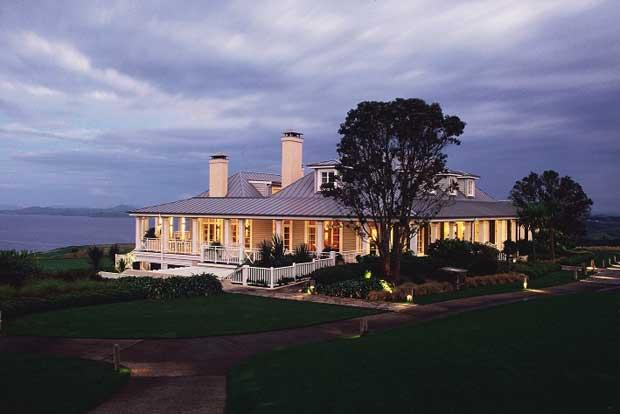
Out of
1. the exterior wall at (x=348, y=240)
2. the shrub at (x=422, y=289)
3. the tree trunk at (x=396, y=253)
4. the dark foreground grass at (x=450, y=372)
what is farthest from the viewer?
the exterior wall at (x=348, y=240)

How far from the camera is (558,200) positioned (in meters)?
42.4

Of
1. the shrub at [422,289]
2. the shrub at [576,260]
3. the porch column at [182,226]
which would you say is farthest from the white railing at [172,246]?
→ the shrub at [576,260]

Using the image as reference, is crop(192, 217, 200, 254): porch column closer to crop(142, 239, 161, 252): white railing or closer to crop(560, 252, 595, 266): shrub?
crop(142, 239, 161, 252): white railing

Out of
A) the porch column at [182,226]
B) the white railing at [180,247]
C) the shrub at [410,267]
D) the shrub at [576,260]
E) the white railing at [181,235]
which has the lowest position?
the shrub at [576,260]

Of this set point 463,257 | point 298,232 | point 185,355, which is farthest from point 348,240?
point 185,355

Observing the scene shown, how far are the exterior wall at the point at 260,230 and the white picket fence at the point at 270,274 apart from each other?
26.1 feet

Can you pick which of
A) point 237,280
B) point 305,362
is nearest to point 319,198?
point 237,280

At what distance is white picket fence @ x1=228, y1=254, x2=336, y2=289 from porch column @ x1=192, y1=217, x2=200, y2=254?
707 cm

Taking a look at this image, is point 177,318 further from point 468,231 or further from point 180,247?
point 468,231

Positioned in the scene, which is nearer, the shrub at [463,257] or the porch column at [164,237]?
the shrub at [463,257]

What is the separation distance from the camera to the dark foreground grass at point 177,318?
15.5m

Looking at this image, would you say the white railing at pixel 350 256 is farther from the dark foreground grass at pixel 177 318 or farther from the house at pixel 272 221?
the dark foreground grass at pixel 177 318

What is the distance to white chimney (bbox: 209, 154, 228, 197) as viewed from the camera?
132 ft

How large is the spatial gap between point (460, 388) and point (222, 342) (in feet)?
24.5
